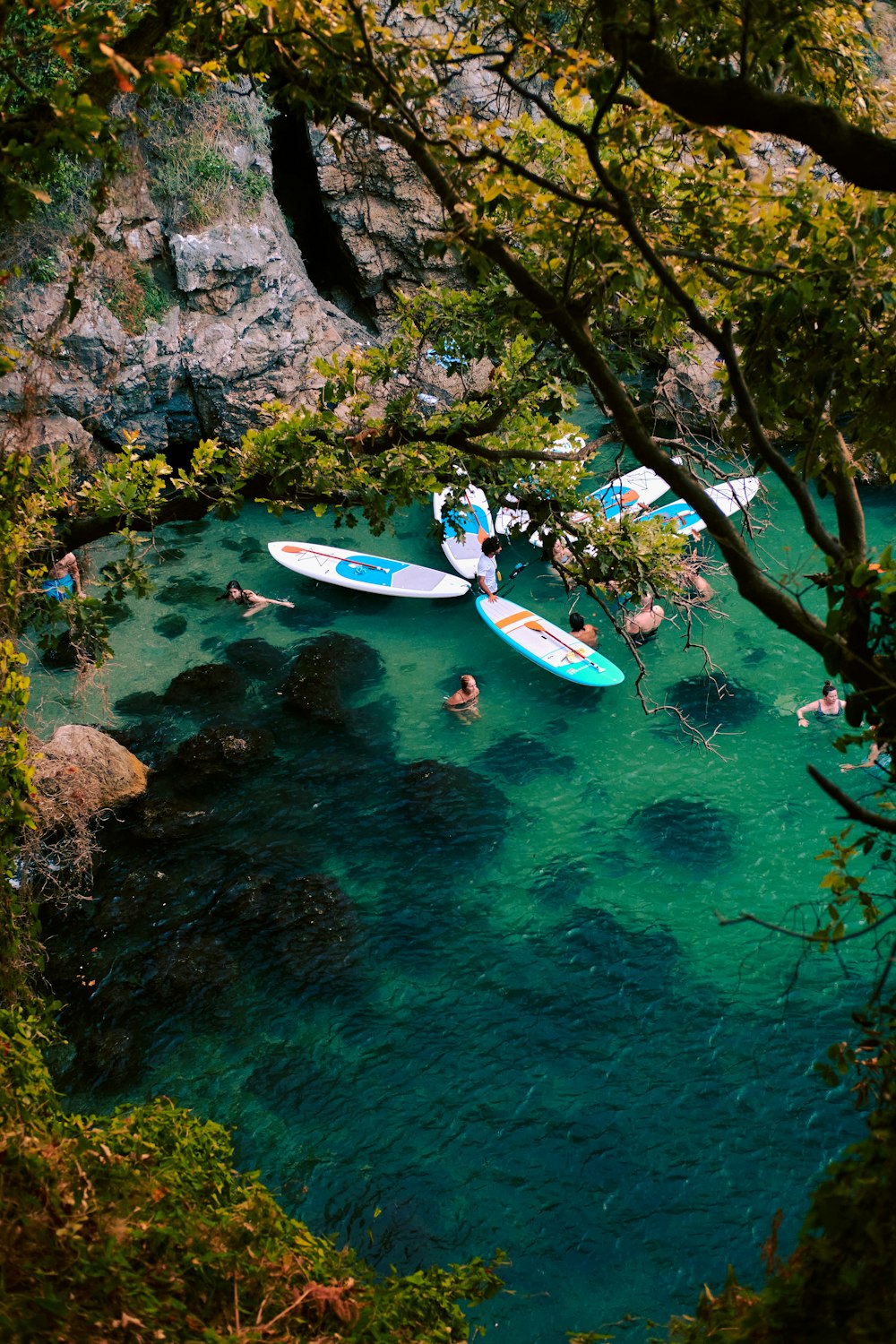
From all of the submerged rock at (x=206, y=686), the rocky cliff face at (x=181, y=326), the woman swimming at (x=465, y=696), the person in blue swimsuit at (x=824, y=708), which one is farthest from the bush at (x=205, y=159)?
the person in blue swimsuit at (x=824, y=708)

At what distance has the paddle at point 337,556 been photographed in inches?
656

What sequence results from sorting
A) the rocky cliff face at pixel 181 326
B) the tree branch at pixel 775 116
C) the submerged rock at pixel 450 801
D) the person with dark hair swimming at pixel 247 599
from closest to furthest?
the tree branch at pixel 775 116, the submerged rock at pixel 450 801, the person with dark hair swimming at pixel 247 599, the rocky cliff face at pixel 181 326

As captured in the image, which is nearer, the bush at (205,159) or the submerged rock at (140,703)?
the submerged rock at (140,703)

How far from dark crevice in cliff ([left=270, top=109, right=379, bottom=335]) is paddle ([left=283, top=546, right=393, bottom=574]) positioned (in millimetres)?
6686

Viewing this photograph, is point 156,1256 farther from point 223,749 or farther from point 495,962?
point 223,749

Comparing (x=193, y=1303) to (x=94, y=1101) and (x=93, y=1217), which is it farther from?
(x=94, y=1101)

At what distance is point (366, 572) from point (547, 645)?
146 inches

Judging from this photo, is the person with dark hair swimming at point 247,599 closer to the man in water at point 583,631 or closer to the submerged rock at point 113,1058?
the man in water at point 583,631

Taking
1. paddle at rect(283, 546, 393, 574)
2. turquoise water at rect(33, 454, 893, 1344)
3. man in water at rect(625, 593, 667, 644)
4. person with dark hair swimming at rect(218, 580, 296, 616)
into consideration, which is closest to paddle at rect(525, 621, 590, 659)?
turquoise water at rect(33, 454, 893, 1344)

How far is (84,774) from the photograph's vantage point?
12141 millimetres

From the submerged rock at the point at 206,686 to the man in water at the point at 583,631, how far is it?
4.98 m

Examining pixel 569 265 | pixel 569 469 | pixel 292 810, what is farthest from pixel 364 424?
pixel 292 810

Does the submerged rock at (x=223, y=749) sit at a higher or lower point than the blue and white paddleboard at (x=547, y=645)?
lower

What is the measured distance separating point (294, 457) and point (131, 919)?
5.94 m
